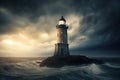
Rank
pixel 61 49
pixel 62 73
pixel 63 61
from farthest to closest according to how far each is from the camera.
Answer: pixel 61 49 → pixel 63 61 → pixel 62 73

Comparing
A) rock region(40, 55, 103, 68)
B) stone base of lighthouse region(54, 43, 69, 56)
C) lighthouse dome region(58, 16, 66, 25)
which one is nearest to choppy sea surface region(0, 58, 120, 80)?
rock region(40, 55, 103, 68)

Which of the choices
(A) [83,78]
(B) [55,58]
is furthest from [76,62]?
(A) [83,78]

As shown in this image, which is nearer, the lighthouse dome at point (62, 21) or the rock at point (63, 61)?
the rock at point (63, 61)

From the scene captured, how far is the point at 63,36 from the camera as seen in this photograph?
36469 millimetres

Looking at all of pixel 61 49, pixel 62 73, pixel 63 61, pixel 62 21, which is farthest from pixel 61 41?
pixel 62 73

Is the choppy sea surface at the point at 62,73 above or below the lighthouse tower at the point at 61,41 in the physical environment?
below

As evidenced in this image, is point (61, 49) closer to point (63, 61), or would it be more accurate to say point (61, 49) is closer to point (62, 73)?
point (63, 61)

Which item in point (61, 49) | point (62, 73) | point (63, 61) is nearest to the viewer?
point (62, 73)

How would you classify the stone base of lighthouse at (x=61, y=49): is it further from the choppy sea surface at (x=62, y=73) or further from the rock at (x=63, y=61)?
the choppy sea surface at (x=62, y=73)

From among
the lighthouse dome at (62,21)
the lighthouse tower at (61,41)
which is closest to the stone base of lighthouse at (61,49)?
the lighthouse tower at (61,41)

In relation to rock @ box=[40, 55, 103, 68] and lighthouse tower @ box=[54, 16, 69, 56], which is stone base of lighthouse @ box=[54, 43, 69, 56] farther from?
rock @ box=[40, 55, 103, 68]

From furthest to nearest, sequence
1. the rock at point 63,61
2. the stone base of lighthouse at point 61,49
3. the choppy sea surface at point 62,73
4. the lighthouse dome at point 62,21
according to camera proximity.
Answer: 1. the lighthouse dome at point 62,21
2. the stone base of lighthouse at point 61,49
3. the rock at point 63,61
4. the choppy sea surface at point 62,73

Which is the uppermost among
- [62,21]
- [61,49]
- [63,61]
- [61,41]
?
[62,21]

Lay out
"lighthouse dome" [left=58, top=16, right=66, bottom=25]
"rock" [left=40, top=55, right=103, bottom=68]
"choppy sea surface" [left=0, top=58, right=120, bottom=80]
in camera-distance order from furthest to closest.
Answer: "lighthouse dome" [left=58, top=16, right=66, bottom=25]
"rock" [left=40, top=55, right=103, bottom=68]
"choppy sea surface" [left=0, top=58, right=120, bottom=80]
